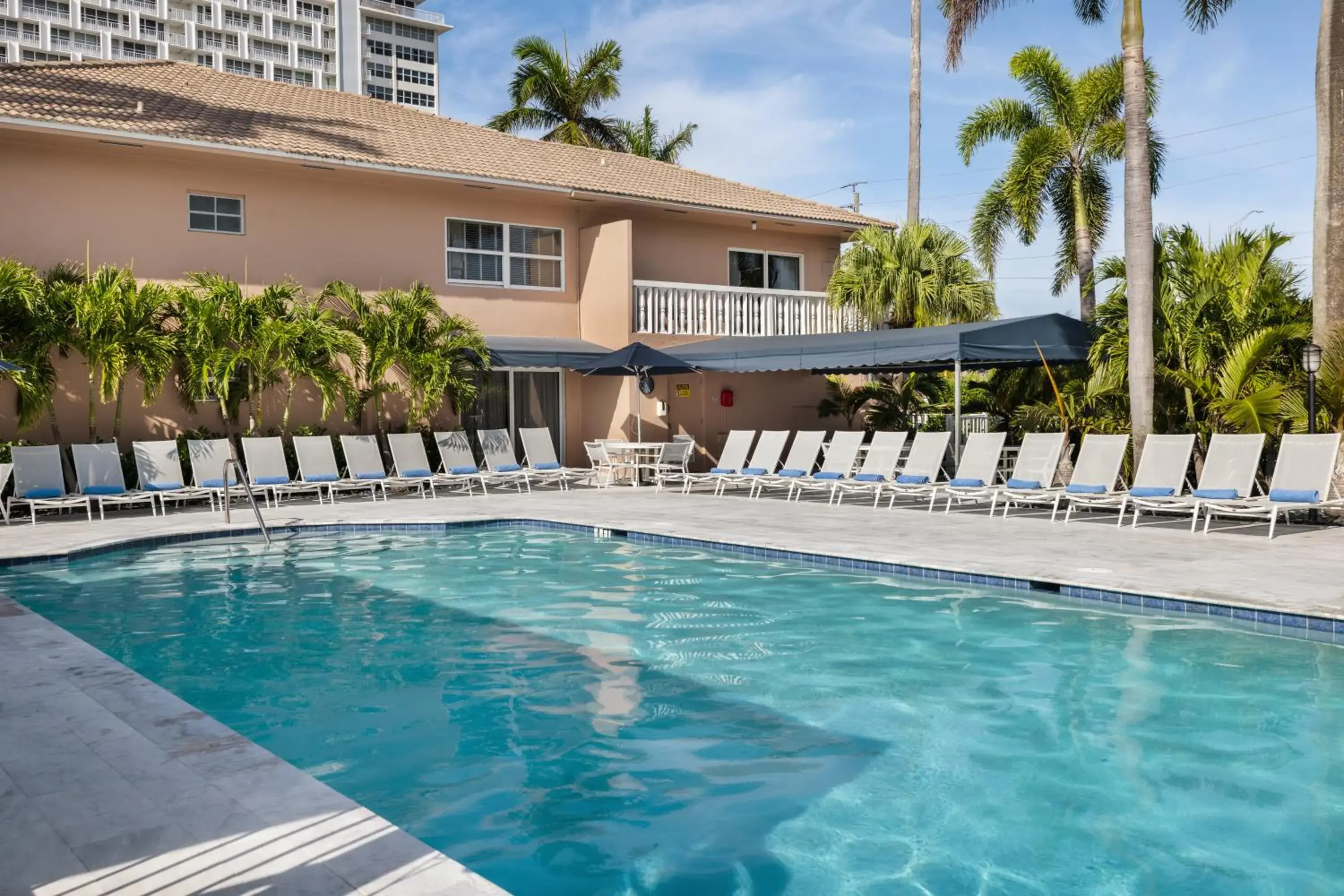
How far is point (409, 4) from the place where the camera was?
347ft

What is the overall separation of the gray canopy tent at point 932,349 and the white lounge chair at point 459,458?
4.25 metres

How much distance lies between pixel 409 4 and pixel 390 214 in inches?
3756

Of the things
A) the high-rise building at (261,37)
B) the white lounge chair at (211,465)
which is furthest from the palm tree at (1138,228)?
the high-rise building at (261,37)

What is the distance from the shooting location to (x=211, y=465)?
1564 cm

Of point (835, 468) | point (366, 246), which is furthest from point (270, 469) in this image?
point (835, 468)

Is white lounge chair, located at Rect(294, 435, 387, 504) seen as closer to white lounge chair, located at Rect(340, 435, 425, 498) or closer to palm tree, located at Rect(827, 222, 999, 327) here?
white lounge chair, located at Rect(340, 435, 425, 498)

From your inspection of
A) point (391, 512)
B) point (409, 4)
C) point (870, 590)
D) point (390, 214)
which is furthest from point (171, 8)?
point (870, 590)

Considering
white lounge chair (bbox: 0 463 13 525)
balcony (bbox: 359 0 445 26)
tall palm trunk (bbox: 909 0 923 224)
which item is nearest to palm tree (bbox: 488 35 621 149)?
tall palm trunk (bbox: 909 0 923 224)

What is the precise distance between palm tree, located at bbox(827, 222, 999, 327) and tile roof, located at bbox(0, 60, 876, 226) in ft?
6.68

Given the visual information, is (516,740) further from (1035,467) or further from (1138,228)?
(1138,228)

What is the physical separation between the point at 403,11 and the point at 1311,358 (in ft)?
337

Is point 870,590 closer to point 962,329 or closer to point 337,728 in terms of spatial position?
point 337,728

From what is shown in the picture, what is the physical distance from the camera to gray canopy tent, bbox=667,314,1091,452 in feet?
49.3

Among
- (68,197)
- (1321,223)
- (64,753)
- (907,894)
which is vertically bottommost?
(907,894)
